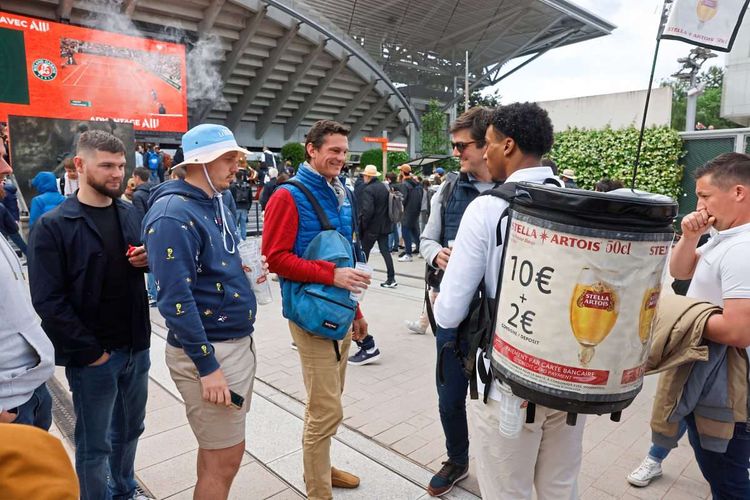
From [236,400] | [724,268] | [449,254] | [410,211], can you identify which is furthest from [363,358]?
[410,211]

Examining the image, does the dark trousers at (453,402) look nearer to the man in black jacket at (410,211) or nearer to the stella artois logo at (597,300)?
the stella artois logo at (597,300)

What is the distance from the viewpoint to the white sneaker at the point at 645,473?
9.18 ft

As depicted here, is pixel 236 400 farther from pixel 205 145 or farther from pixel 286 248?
pixel 205 145

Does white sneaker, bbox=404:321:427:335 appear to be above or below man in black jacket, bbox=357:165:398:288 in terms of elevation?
below

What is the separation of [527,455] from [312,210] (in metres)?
1.56

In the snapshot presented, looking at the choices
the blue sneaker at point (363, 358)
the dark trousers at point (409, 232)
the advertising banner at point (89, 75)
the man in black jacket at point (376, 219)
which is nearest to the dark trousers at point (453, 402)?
the blue sneaker at point (363, 358)

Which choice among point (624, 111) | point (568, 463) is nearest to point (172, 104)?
point (624, 111)

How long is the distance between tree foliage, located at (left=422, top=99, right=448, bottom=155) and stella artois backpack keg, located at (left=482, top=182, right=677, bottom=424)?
1324 inches

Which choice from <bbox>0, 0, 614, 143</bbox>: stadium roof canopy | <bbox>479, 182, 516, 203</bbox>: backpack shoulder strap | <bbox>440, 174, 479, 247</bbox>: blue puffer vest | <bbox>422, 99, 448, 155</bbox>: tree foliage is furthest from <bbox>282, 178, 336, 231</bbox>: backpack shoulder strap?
<bbox>422, 99, 448, 155</bbox>: tree foliage

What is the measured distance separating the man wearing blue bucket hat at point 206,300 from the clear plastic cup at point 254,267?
0.07 m

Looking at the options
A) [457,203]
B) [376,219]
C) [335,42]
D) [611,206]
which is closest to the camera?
[611,206]

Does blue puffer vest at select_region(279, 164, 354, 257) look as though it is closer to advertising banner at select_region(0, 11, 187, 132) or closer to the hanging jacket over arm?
the hanging jacket over arm

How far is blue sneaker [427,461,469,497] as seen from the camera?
9.00 feet

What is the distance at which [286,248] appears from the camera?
2.50m
